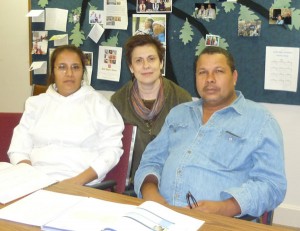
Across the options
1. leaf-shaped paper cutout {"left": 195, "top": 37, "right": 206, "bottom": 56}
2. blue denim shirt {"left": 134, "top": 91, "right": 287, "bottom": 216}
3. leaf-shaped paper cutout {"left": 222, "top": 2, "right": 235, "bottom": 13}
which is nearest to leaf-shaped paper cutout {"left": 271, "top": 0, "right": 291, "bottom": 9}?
leaf-shaped paper cutout {"left": 222, "top": 2, "right": 235, "bottom": 13}

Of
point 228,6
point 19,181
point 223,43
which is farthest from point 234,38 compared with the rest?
point 19,181

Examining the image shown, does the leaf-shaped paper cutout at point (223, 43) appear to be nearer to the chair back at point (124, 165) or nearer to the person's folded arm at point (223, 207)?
the chair back at point (124, 165)

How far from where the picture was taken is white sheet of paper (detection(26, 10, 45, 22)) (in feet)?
A: 11.8

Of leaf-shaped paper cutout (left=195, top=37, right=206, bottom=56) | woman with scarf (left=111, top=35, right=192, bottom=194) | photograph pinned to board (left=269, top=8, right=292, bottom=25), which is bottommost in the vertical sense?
woman with scarf (left=111, top=35, right=192, bottom=194)

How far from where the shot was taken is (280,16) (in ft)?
9.14

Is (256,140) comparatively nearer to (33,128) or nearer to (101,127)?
(101,127)

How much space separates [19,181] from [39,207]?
291 millimetres

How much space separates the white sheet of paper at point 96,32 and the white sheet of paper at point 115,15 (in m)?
0.05

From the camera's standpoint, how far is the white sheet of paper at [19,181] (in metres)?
1.57

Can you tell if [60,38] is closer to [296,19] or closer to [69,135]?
[69,135]

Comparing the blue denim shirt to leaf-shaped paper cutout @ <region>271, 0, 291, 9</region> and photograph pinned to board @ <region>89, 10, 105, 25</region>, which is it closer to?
leaf-shaped paper cutout @ <region>271, 0, 291, 9</region>

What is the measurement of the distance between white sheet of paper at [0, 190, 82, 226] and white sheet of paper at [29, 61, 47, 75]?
7.33 feet

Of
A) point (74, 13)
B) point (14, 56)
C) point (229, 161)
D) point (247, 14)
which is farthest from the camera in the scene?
point (14, 56)

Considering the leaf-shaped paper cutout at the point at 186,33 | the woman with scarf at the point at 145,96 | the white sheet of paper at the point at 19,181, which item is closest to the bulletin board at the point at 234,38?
the leaf-shaped paper cutout at the point at 186,33
